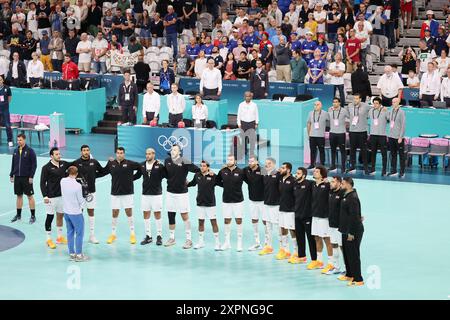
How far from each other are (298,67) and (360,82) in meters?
2.93

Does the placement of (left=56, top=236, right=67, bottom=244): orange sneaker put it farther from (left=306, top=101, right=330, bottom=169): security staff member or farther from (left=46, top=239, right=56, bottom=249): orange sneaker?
(left=306, top=101, right=330, bottom=169): security staff member

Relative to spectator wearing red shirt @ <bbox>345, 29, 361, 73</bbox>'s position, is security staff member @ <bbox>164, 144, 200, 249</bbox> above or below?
below

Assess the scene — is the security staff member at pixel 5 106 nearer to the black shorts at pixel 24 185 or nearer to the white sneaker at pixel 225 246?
the black shorts at pixel 24 185

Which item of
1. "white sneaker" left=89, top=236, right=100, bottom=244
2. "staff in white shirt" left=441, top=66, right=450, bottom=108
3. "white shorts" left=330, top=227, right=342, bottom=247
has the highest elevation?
"staff in white shirt" left=441, top=66, right=450, bottom=108

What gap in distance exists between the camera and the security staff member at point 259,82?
30859mm

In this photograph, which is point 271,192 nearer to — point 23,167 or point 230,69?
point 23,167

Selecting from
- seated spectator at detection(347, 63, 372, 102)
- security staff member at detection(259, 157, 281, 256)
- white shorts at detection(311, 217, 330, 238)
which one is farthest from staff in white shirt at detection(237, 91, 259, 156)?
white shorts at detection(311, 217, 330, 238)

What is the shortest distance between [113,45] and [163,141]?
7.31 meters

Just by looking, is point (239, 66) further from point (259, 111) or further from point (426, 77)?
point (426, 77)

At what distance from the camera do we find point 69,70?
33.5 m

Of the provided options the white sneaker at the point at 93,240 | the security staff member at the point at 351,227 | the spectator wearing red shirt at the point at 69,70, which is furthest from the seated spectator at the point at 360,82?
the security staff member at the point at 351,227

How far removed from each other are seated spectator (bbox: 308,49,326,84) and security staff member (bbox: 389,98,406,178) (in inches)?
225

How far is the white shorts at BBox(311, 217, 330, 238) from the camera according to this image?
18125 millimetres

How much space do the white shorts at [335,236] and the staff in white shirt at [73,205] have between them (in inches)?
196
